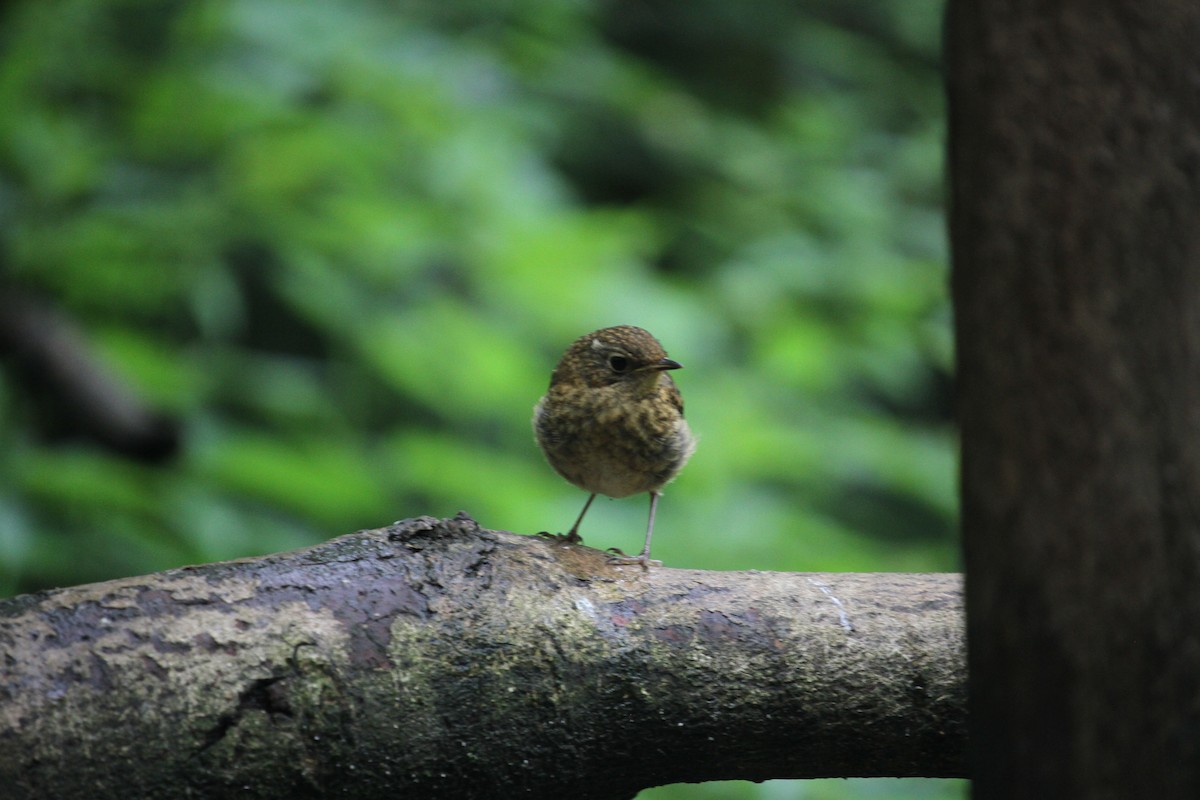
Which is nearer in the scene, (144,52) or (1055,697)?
(1055,697)

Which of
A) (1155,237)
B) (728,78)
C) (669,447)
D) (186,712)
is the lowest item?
(186,712)

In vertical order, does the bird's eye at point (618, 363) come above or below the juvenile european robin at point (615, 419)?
above

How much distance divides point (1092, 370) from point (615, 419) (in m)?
1.99

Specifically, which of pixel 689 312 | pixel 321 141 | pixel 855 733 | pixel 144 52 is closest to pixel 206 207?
pixel 321 141

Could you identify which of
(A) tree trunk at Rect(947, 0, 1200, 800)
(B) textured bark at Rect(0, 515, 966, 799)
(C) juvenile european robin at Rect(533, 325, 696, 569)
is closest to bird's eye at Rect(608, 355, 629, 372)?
(C) juvenile european robin at Rect(533, 325, 696, 569)

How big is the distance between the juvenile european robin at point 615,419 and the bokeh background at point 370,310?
0.59m

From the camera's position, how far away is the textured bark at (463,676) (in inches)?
67.2

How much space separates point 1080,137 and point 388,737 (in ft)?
4.00

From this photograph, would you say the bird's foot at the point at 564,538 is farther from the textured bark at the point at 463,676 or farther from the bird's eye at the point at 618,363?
the bird's eye at the point at 618,363

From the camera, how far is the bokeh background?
3908 mm

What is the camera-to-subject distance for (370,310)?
4484mm

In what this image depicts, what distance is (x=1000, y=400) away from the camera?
1341 millimetres

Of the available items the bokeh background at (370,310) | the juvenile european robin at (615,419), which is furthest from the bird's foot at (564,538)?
the bokeh background at (370,310)

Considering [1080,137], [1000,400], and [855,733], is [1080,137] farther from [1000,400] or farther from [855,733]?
[855,733]
